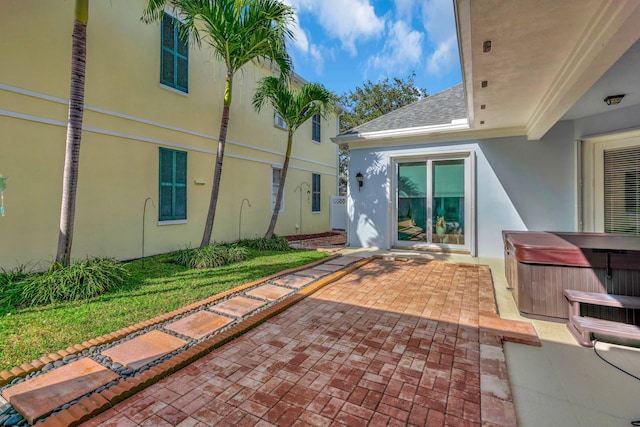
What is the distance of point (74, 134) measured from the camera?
4.63 m

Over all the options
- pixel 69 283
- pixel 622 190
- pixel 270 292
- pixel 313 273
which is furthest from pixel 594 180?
pixel 69 283

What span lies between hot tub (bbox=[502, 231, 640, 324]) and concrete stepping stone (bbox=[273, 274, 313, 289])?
3.09 metres

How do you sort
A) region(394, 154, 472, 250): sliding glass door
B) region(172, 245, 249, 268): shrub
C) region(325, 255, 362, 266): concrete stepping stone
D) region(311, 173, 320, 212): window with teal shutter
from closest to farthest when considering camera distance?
region(172, 245, 249, 268): shrub, region(325, 255, 362, 266): concrete stepping stone, region(394, 154, 472, 250): sliding glass door, region(311, 173, 320, 212): window with teal shutter

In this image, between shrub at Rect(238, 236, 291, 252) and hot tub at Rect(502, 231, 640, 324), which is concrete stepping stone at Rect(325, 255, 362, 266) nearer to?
shrub at Rect(238, 236, 291, 252)

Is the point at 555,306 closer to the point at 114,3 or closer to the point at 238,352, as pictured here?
the point at 238,352

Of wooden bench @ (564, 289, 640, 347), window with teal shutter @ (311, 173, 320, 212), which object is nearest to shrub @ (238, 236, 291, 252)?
window with teal shutter @ (311, 173, 320, 212)

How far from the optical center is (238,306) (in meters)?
3.93

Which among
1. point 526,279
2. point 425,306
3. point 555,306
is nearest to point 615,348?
point 555,306

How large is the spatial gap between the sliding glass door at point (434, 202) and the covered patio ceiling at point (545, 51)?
97.0 inches

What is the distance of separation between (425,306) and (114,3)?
28.6 feet

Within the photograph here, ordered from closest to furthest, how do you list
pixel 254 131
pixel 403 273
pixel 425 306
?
1. pixel 425 306
2. pixel 403 273
3. pixel 254 131

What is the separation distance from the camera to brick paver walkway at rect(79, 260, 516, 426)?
1.99 metres

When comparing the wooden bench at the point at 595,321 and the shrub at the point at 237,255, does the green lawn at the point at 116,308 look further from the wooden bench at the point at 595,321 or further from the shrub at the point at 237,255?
the wooden bench at the point at 595,321

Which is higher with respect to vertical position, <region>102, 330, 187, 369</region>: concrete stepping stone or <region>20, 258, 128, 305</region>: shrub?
<region>20, 258, 128, 305</region>: shrub
